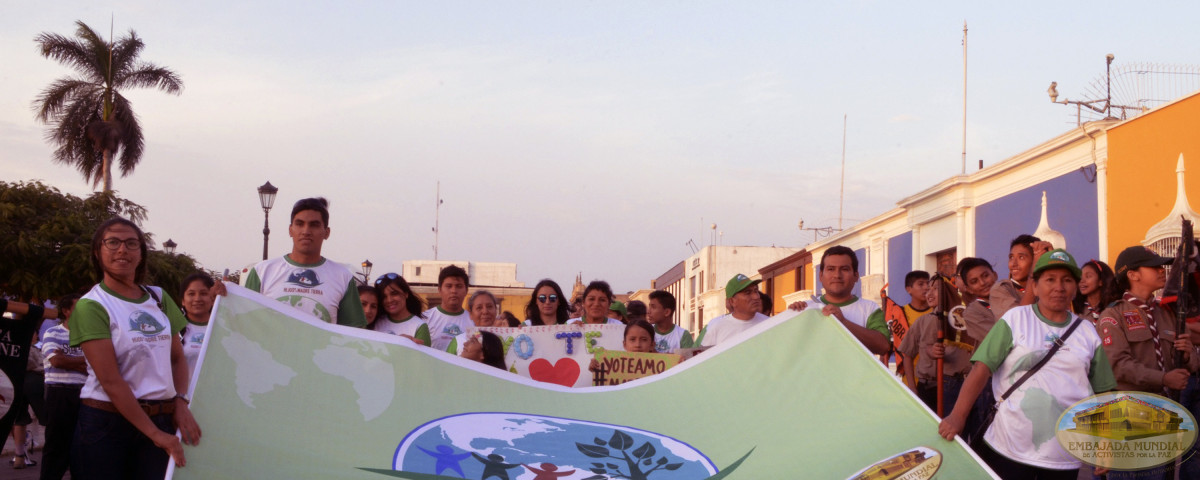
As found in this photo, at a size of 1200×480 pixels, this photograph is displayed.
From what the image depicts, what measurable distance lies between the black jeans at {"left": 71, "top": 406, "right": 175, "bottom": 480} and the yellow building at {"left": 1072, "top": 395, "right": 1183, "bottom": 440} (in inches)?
166

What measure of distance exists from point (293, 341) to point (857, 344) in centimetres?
273

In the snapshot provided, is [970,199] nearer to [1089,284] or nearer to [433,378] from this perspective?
[1089,284]

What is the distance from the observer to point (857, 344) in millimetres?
5012

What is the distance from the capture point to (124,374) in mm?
4281

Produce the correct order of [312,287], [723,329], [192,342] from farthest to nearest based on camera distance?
[723,329]
[192,342]
[312,287]

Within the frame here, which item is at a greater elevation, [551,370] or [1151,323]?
[1151,323]

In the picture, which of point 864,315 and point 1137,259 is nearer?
point 864,315

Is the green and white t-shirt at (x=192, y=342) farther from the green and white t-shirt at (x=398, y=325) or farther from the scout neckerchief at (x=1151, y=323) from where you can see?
the scout neckerchief at (x=1151, y=323)

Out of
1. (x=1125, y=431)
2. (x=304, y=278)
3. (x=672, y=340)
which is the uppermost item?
(x=304, y=278)

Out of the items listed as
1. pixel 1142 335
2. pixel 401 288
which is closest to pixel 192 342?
pixel 401 288

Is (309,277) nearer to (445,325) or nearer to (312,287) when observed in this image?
(312,287)

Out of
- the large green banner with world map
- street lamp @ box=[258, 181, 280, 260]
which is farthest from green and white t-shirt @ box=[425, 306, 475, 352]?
street lamp @ box=[258, 181, 280, 260]

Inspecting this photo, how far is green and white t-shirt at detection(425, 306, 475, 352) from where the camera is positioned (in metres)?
7.42

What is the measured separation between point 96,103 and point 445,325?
3101 cm
